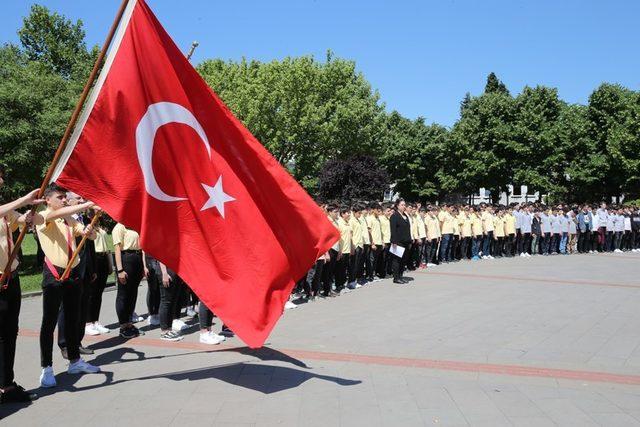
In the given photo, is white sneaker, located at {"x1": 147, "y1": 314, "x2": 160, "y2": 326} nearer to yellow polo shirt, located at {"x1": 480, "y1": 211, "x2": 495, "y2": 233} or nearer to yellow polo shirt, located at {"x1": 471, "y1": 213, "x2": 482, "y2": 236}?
yellow polo shirt, located at {"x1": 471, "y1": 213, "x2": 482, "y2": 236}

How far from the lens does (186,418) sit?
508 centimetres

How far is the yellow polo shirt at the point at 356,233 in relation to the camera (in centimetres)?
1394

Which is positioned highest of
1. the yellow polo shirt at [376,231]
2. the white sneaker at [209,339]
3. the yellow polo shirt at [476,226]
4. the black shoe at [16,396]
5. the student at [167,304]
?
the yellow polo shirt at [476,226]

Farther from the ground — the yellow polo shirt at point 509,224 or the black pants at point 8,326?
the yellow polo shirt at point 509,224

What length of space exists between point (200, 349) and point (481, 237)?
53.3ft

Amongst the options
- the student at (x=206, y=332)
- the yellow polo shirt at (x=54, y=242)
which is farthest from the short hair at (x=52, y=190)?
the student at (x=206, y=332)

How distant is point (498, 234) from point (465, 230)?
1.91 m

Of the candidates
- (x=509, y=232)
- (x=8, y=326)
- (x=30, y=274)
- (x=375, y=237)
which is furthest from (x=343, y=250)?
(x=509, y=232)

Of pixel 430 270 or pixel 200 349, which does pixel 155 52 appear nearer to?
pixel 200 349

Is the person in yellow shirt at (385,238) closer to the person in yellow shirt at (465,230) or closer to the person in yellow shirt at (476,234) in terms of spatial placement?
the person in yellow shirt at (465,230)

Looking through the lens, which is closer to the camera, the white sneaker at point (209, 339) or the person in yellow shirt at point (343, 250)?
the white sneaker at point (209, 339)

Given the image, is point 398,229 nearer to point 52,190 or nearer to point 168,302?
point 168,302

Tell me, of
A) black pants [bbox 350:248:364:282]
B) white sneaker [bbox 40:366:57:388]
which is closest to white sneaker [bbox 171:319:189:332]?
white sneaker [bbox 40:366:57:388]

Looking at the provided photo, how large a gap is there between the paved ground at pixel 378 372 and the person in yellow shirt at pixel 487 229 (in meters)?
10.5
